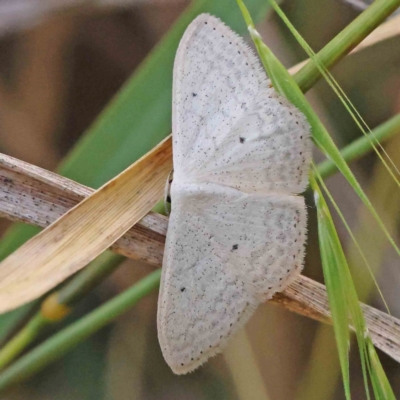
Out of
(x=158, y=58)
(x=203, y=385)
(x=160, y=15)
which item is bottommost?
(x=203, y=385)

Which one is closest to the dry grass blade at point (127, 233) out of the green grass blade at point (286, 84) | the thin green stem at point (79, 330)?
the thin green stem at point (79, 330)

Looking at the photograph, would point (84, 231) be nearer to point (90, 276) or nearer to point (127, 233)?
point (127, 233)

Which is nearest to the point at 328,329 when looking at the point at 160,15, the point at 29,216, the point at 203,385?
the point at 203,385

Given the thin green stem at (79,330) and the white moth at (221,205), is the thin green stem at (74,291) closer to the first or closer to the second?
the thin green stem at (79,330)

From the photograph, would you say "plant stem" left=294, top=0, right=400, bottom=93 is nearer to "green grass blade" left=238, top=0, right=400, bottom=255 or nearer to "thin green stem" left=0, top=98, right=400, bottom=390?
"green grass blade" left=238, top=0, right=400, bottom=255

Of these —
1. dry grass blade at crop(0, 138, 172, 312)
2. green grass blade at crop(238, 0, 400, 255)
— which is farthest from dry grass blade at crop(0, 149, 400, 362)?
green grass blade at crop(238, 0, 400, 255)

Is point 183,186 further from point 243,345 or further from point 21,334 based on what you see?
point 243,345

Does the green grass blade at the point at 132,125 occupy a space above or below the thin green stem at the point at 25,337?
above
